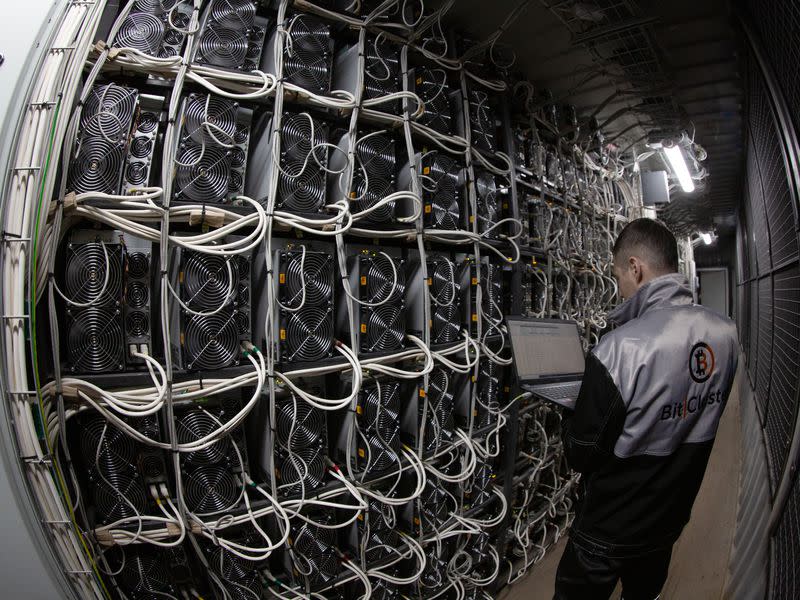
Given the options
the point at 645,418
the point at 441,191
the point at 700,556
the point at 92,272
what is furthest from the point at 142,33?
the point at 700,556

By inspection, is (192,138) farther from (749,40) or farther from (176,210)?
(749,40)

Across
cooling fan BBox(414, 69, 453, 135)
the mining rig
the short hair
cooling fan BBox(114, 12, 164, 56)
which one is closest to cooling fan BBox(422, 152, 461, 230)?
the mining rig

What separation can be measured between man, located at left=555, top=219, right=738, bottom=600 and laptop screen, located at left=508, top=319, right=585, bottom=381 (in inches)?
18.5

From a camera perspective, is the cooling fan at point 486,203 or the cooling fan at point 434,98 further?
the cooling fan at point 486,203

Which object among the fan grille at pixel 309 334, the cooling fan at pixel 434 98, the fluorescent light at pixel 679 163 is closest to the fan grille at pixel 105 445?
the fan grille at pixel 309 334

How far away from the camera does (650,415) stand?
4.42 ft

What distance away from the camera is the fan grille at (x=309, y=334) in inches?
65.0

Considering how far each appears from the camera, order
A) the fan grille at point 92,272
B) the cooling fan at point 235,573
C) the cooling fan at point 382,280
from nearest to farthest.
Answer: the fan grille at point 92,272, the cooling fan at point 235,573, the cooling fan at point 382,280

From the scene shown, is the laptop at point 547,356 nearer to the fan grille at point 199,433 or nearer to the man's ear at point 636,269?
the man's ear at point 636,269

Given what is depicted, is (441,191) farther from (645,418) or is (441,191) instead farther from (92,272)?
(92,272)

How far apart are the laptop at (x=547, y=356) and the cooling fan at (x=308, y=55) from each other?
1.42 metres

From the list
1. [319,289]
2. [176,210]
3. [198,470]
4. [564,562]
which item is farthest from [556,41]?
[198,470]

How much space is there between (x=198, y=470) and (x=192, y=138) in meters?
1.24

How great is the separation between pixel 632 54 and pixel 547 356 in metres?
2.08
